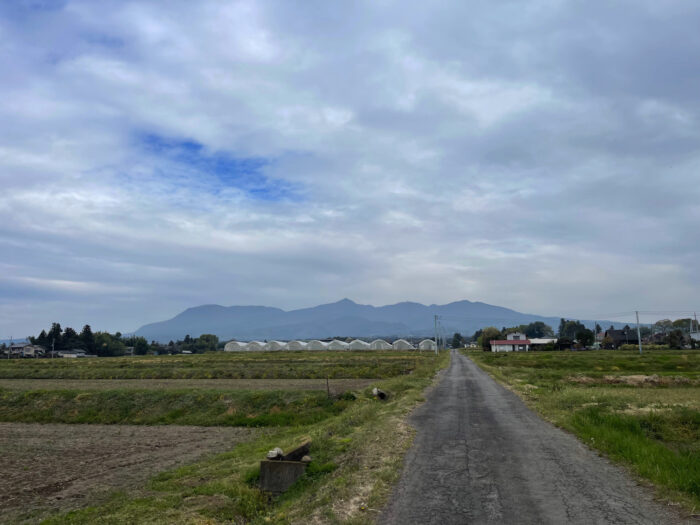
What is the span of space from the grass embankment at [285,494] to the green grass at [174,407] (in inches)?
415

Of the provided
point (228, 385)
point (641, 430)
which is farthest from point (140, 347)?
point (641, 430)

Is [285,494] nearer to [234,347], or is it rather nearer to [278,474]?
[278,474]

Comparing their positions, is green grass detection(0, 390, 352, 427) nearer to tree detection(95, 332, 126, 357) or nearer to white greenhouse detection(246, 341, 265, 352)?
white greenhouse detection(246, 341, 265, 352)

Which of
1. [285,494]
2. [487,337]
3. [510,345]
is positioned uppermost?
[285,494]

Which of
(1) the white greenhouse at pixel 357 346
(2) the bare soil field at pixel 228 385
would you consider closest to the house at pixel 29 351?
(1) the white greenhouse at pixel 357 346

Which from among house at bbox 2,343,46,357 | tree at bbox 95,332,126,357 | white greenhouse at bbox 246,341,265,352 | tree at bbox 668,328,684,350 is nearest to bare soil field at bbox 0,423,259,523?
white greenhouse at bbox 246,341,265,352

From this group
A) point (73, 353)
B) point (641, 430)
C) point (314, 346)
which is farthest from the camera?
point (73, 353)

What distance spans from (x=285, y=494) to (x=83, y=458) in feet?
39.9

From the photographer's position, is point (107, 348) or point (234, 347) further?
point (107, 348)

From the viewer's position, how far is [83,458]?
18859 millimetres

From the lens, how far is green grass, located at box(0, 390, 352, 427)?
2769 cm

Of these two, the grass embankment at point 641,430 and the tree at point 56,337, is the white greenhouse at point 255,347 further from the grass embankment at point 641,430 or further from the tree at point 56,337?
the grass embankment at point 641,430

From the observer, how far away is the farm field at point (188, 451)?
1079 cm

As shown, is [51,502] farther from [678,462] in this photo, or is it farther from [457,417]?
[678,462]
